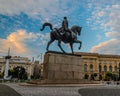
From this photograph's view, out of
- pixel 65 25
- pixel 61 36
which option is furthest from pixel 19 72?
pixel 65 25

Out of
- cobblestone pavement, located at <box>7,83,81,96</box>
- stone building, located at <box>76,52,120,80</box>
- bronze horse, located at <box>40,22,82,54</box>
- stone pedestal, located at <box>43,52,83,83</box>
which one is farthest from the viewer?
stone building, located at <box>76,52,120,80</box>

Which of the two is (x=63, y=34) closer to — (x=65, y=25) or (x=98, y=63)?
(x=65, y=25)

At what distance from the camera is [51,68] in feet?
60.4

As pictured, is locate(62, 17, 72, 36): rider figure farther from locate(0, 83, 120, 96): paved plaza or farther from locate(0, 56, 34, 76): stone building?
locate(0, 56, 34, 76): stone building

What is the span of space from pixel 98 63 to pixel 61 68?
301ft

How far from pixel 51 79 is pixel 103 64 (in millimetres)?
95135

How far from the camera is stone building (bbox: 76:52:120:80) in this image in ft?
341

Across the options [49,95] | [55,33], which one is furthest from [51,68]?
[49,95]

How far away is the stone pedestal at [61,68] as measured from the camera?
60.1ft

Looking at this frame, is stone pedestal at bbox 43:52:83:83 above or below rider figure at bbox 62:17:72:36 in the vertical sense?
below

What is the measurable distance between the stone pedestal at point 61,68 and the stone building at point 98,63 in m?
80.6

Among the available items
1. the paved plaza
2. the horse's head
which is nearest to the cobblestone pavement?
the paved plaza

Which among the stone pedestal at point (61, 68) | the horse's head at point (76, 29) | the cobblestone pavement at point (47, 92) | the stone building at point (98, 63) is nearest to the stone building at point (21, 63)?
the stone building at point (98, 63)

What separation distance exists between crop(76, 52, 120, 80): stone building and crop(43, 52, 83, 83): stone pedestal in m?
80.6
